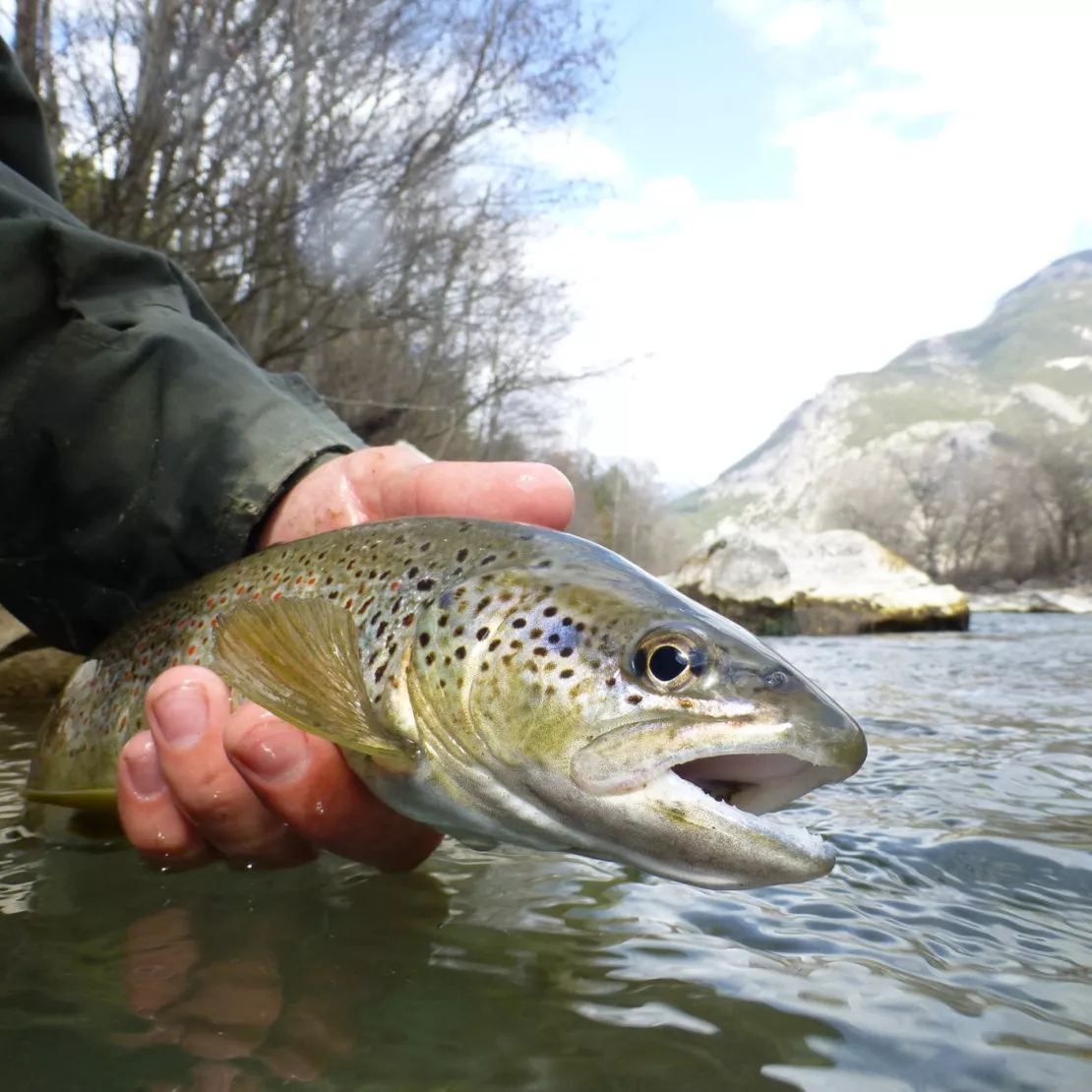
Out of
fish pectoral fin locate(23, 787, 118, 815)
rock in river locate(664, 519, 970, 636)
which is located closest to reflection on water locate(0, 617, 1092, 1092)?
fish pectoral fin locate(23, 787, 118, 815)

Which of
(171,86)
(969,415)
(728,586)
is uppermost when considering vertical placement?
(969,415)

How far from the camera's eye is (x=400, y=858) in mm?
2152

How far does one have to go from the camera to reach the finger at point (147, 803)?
211cm

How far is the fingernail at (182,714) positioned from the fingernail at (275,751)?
14 cm

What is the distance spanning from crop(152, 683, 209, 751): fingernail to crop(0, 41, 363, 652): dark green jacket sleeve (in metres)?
0.62

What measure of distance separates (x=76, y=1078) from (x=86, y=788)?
1252mm

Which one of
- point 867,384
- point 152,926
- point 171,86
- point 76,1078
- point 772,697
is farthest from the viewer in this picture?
point 867,384

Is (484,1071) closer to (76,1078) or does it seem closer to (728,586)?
(76,1078)

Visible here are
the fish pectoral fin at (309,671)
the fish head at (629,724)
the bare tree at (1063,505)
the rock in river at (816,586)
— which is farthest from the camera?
the bare tree at (1063,505)

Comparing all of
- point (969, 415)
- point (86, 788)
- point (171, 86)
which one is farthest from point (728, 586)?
point (969, 415)

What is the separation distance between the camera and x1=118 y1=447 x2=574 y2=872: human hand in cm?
192

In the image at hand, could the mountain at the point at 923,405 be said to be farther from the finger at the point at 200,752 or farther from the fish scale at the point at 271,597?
the finger at the point at 200,752

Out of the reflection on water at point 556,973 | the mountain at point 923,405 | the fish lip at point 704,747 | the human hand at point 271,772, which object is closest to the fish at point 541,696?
the fish lip at point 704,747

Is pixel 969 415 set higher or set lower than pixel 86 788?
higher
